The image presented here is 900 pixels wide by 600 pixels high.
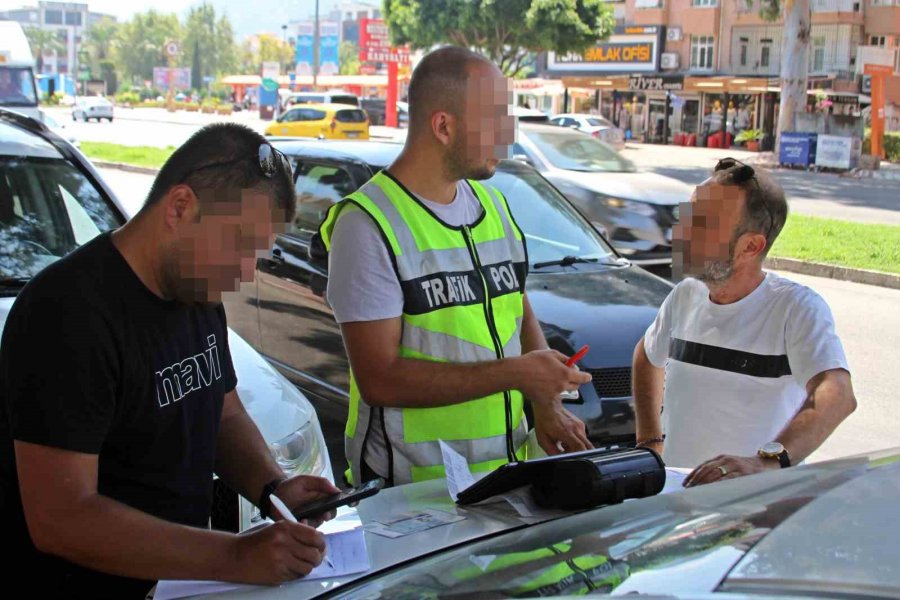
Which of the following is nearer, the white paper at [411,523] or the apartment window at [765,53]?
the white paper at [411,523]

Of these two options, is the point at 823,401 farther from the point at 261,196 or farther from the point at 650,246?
the point at 650,246

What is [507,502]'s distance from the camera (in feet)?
6.87

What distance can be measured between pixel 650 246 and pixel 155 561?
9.17 metres

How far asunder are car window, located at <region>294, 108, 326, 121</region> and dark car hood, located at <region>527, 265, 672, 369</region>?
28053 mm

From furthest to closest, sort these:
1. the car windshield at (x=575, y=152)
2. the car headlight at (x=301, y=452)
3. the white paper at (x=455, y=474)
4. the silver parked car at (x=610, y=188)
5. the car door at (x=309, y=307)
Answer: the car windshield at (x=575, y=152) < the silver parked car at (x=610, y=188) < the car door at (x=309, y=307) < the car headlight at (x=301, y=452) < the white paper at (x=455, y=474)

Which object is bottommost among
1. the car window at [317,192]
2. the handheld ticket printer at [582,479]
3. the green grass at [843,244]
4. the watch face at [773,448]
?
the green grass at [843,244]

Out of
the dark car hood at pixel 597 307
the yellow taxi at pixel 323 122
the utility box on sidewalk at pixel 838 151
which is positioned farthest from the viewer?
the yellow taxi at pixel 323 122

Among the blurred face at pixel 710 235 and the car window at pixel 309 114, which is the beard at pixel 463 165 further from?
the car window at pixel 309 114

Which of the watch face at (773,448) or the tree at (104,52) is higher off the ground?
the tree at (104,52)


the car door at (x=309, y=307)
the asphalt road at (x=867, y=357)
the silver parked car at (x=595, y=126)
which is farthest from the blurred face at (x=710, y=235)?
the silver parked car at (x=595, y=126)

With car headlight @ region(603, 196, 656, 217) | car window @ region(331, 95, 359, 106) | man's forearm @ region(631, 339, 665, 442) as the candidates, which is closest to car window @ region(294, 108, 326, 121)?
car window @ region(331, 95, 359, 106)

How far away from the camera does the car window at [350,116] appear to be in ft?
109

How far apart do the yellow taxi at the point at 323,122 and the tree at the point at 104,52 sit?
88240 millimetres

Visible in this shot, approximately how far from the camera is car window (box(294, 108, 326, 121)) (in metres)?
33.1
